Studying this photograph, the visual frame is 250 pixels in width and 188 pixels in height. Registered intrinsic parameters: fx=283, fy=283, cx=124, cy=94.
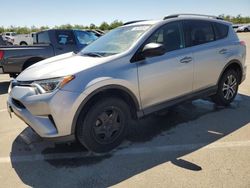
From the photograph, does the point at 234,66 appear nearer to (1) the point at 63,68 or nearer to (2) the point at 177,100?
(2) the point at 177,100

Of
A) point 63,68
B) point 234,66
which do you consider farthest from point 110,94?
point 234,66

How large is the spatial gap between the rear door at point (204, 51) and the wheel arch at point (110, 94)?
1329 millimetres

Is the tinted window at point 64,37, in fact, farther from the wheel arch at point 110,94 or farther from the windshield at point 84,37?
the wheel arch at point 110,94

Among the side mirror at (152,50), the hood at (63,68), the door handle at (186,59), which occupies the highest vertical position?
the side mirror at (152,50)

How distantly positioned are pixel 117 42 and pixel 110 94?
38.8 inches

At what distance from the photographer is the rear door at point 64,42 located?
29.5 feet

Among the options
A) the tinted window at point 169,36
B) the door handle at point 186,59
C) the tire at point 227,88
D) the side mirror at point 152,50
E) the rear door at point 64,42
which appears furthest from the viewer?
the rear door at point 64,42

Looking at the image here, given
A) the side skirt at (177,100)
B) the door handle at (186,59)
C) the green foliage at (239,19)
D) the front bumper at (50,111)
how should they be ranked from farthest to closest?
the green foliage at (239,19)
the door handle at (186,59)
the side skirt at (177,100)
the front bumper at (50,111)

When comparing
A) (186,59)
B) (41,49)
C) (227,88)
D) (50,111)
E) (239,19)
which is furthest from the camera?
(239,19)

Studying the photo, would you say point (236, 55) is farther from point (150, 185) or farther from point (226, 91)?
point (150, 185)

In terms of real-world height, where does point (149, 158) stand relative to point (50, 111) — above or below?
below

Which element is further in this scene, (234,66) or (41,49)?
(41,49)

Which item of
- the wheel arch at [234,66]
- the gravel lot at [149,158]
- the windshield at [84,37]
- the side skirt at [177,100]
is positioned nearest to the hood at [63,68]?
the side skirt at [177,100]

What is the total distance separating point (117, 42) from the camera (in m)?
4.42
